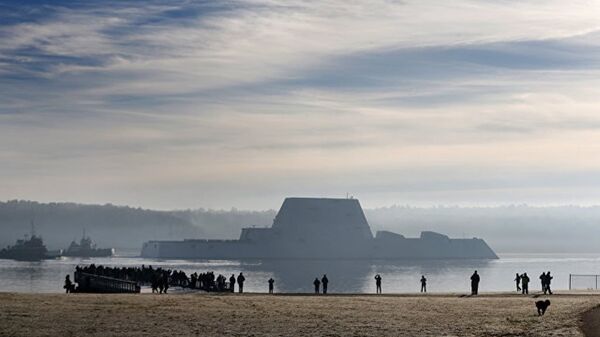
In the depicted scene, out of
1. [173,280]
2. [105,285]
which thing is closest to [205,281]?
[173,280]

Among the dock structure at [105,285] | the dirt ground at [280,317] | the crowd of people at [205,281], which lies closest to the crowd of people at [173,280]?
the crowd of people at [205,281]

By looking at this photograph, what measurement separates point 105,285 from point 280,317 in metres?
31.3

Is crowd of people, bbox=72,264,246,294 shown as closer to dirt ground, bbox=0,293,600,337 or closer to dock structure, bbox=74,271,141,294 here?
dock structure, bbox=74,271,141,294

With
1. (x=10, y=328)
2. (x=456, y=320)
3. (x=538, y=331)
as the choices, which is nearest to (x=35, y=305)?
(x=10, y=328)

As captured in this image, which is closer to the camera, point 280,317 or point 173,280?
point 280,317

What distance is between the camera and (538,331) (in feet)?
84.3

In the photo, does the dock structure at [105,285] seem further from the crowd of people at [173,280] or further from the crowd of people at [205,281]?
the crowd of people at [205,281]

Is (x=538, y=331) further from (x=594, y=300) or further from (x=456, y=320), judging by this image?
(x=594, y=300)

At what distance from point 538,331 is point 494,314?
5170mm

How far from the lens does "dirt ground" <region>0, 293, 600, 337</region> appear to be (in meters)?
25.7

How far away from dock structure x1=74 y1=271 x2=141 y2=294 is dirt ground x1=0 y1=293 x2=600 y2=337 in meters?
13.1

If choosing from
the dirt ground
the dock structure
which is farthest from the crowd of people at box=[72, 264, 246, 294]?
the dirt ground

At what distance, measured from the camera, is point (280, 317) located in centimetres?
2948

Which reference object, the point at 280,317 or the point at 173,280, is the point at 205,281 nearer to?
the point at 173,280
